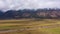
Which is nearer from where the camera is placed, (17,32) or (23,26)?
(17,32)

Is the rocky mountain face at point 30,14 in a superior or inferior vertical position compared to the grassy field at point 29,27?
superior

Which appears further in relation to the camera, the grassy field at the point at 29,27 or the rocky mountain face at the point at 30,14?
the rocky mountain face at the point at 30,14

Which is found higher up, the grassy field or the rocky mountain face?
the rocky mountain face

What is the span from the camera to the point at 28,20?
9195 mm

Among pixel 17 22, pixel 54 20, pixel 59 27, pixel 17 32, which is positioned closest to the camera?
pixel 17 32

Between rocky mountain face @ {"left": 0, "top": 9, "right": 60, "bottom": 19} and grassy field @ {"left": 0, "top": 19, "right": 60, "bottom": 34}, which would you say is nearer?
grassy field @ {"left": 0, "top": 19, "right": 60, "bottom": 34}

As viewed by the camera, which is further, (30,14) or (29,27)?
(30,14)

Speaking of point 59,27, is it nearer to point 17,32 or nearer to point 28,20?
point 28,20

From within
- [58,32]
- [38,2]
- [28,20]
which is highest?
[38,2]

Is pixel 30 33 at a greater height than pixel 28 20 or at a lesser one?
lesser

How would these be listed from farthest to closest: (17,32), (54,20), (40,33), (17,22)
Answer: (17,22)
(54,20)
(17,32)
(40,33)

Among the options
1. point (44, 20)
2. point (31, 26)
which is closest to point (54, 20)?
point (44, 20)

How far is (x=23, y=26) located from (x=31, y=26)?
65 centimetres

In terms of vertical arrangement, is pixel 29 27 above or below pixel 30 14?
below
